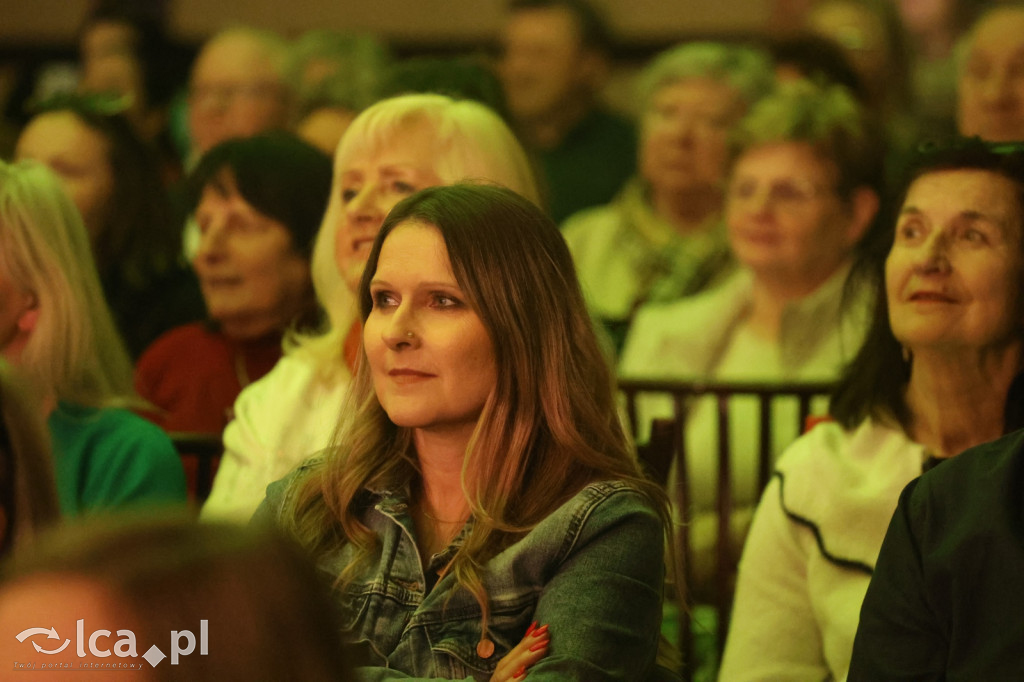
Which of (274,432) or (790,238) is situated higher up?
(790,238)

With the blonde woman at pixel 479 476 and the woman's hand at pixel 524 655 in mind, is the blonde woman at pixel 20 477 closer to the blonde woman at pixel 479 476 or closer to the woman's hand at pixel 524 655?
the blonde woman at pixel 479 476

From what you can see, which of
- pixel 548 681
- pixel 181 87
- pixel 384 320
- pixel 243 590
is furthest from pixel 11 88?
pixel 243 590

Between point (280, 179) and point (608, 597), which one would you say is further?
point (280, 179)

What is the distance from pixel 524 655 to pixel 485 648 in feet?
0.24

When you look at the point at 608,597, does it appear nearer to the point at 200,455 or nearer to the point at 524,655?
the point at 524,655

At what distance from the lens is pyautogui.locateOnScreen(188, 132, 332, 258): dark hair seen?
8.59 feet

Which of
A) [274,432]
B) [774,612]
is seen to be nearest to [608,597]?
[774,612]

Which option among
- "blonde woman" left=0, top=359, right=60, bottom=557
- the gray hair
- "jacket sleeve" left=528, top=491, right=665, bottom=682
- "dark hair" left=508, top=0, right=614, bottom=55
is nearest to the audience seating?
"jacket sleeve" left=528, top=491, right=665, bottom=682

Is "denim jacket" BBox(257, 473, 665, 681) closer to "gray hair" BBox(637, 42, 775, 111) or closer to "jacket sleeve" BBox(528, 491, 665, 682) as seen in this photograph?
"jacket sleeve" BBox(528, 491, 665, 682)

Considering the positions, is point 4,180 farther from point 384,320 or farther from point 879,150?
point 879,150

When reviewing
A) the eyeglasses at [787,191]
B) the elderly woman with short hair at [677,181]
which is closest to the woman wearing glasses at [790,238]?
the eyeglasses at [787,191]

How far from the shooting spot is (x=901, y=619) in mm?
1387

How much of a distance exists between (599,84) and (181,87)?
1.68 m

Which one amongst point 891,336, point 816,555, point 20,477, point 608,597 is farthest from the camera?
point 891,336
